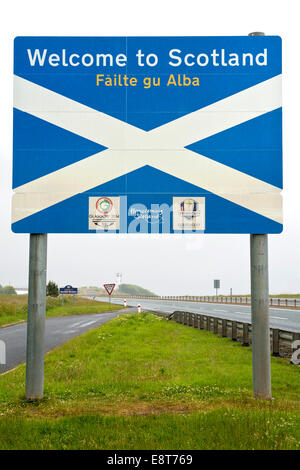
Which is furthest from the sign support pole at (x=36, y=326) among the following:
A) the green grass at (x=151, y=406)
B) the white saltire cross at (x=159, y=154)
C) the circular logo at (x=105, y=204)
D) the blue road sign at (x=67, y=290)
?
the blue road sign at (x=67, y=290)

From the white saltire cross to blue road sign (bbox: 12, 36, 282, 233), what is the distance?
0.8 inches

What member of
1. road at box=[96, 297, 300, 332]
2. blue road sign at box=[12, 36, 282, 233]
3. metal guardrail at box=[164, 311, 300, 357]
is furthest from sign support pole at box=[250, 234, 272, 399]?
road at box=[96, 297, 300, 332]

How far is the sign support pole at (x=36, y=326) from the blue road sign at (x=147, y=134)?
677 millimetres

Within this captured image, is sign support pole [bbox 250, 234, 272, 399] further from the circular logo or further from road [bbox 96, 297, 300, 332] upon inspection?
road [bbox 96, 297, 300, 332]

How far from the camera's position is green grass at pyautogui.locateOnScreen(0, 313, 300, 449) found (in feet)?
18.7

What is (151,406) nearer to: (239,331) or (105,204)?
(105,204)

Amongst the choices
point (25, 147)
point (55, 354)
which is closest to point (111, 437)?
point (25, 147)

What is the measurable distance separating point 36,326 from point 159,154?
4.19 metres

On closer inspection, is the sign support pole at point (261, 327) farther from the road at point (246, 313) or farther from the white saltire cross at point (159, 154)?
the road at point (246, 313)

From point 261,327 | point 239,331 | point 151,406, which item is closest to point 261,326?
point 261,327

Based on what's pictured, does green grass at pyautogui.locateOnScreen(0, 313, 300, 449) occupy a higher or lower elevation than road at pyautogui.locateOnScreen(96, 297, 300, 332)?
higher

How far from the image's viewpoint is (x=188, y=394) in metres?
8.48

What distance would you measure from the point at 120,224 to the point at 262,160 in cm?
314
